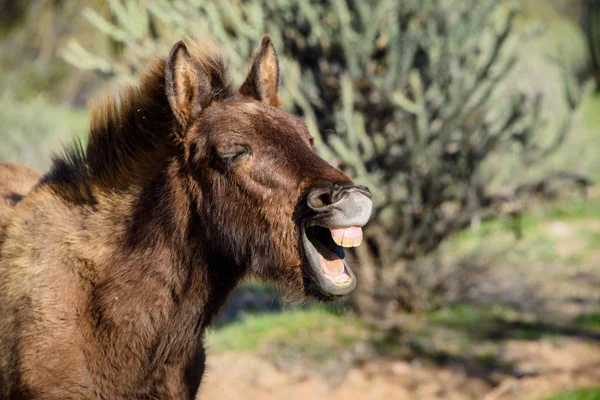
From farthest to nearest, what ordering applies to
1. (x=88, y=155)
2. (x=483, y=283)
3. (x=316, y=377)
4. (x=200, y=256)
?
(x=483, y=283) < (x=316, y=377) < (x=88, y=155) < (x=200, y=256)

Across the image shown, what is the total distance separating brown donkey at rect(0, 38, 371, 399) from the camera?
3104 millimetres

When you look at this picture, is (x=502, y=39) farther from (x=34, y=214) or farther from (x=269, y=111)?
(x=34, y=214)

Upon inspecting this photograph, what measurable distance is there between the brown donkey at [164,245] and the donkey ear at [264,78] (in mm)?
271

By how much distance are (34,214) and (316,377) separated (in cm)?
388

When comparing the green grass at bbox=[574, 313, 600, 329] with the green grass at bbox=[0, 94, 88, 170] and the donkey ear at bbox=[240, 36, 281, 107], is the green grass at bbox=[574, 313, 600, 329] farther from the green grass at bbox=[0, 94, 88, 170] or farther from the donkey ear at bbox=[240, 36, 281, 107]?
the green grass at bbox=[0, 94, 88, 170]

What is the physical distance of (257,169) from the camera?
316cm

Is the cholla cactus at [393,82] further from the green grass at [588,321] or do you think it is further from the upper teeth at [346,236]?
the upper teeth at [346,236]

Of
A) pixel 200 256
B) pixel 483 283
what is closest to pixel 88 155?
pixel 200 256

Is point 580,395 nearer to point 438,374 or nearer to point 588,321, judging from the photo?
point 438,374

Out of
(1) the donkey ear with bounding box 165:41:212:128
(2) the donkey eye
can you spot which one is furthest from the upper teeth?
(1) the donkey ear with bounding box 165:41:212:128

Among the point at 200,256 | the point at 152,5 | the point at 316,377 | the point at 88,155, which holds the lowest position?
the point at 316,377

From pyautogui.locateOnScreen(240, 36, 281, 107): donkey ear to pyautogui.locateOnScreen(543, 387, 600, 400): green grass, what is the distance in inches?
142

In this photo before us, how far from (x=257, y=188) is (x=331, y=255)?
1.42ft

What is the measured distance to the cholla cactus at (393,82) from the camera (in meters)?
7.23
